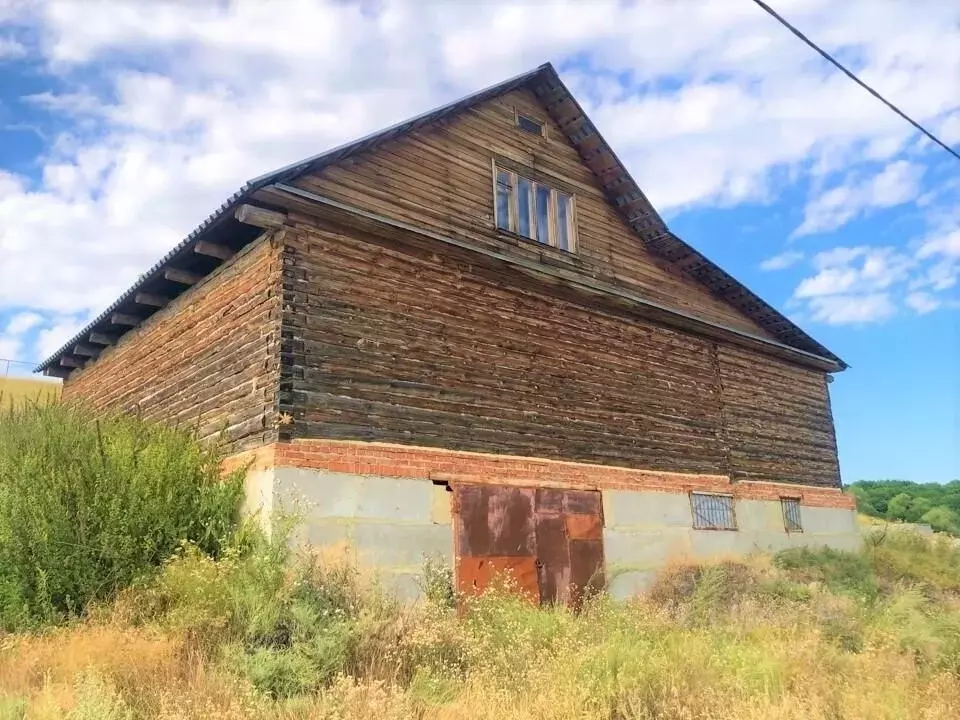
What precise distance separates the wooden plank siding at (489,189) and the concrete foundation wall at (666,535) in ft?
14.7

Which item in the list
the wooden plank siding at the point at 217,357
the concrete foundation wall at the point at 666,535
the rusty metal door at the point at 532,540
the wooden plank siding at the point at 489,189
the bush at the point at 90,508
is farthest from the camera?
the concrete foundation wall at the point at 666,535

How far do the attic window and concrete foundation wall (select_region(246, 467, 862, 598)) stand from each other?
24.5ft

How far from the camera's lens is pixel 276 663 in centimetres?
704

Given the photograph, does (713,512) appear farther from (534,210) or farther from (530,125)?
(530,125)

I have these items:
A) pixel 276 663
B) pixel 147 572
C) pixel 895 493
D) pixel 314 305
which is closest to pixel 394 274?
pixel 314 305

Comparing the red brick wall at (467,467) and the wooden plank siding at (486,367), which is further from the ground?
the wooden plank siding at (486,367)

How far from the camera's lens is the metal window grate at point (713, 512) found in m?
16.1

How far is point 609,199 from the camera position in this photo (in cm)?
1719

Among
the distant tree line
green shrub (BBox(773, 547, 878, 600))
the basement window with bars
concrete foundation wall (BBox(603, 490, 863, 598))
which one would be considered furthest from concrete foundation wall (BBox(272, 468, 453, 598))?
the distant tree line

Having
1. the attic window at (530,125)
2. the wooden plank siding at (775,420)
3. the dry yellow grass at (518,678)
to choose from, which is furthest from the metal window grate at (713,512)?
the attic window at (530,125)

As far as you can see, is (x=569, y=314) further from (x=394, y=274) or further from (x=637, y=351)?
(x=394, y=274)

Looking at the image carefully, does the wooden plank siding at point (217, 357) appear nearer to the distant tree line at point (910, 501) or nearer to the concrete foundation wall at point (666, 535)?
the concrete foundation wall at point (666, 535)

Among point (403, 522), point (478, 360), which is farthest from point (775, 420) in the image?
→ point (403, 522)

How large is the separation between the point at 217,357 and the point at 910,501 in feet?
207
